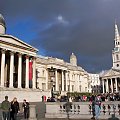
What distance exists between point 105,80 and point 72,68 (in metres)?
34.9

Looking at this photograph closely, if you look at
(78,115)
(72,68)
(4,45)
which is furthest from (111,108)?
(72,68)

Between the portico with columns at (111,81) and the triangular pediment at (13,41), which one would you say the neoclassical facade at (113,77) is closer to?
the portico with columns at (111,81)

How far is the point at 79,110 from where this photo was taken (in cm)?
2031

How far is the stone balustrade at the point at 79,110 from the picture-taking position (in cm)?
1888

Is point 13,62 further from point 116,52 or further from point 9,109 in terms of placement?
point 116,52

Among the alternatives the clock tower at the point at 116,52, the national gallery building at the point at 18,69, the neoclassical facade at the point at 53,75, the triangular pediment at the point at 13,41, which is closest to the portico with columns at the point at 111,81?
the clock tower at the point at 116,52

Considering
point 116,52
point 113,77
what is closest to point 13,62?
point 113,77

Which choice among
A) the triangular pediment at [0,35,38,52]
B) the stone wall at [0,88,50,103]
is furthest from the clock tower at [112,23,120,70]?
the triangular pediment at [0,35,38,52]

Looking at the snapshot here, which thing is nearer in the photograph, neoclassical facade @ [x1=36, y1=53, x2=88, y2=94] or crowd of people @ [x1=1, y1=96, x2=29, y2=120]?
crowd of people @ [x1=1, y1=96, x2=29, y2=120]

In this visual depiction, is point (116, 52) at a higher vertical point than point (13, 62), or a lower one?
higher

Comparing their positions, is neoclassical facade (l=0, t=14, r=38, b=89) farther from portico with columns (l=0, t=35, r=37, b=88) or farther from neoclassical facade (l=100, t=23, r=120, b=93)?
neoclassical facade (l=100, t=23, r=120, b=93)

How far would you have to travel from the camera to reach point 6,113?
667 inches

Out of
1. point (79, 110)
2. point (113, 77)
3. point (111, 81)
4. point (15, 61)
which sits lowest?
point (79, 110)

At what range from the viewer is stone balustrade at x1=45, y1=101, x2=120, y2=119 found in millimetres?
18875
